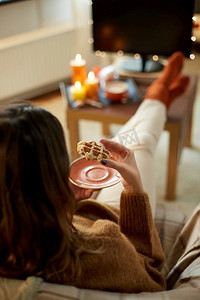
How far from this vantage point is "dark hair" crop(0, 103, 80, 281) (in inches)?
25.2

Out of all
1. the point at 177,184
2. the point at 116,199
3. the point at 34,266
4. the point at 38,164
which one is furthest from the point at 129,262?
the point at 177,184

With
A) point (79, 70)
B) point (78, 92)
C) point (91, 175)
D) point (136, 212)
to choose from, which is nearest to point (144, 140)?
point (91, 175)

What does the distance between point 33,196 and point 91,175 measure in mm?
424

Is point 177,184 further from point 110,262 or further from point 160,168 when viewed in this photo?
point 110,262

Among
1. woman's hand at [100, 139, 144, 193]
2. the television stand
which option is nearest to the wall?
the television stand

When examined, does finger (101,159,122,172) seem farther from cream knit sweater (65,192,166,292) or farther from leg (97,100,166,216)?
leg (97,100,166,216)

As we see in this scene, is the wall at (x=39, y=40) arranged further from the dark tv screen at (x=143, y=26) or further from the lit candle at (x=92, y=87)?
the lit candle at (x=92, y=87)

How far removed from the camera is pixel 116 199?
3.96 feet

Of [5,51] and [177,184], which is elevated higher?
[5,51]

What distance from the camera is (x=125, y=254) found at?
0.79 m

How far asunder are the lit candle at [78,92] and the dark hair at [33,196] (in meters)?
1.22

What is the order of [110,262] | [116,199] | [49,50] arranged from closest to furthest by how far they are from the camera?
[110,262], [116,199], [49,50]

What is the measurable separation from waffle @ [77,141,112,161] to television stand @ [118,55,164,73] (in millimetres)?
1266

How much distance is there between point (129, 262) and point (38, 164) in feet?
1.00
